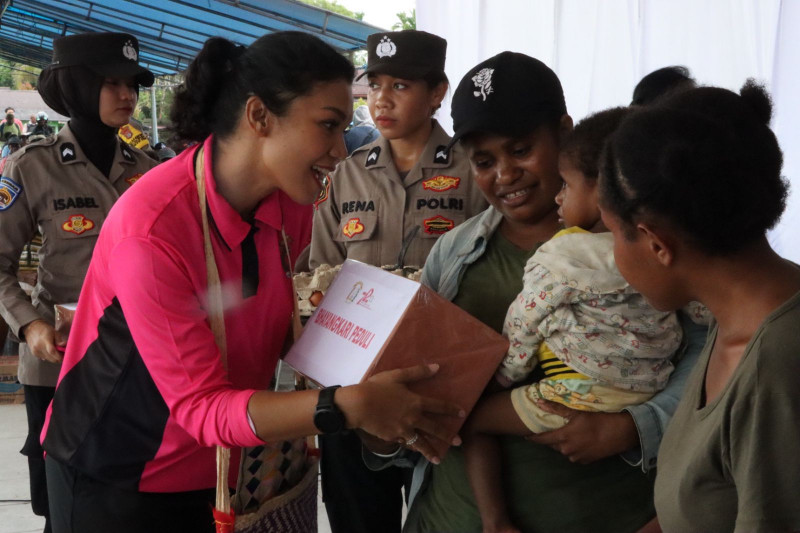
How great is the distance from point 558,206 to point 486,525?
0.66m

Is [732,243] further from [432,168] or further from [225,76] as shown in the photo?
[432,168]

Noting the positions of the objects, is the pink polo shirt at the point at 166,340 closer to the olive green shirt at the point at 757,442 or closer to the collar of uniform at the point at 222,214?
the collar of uniform at the point at 222,214

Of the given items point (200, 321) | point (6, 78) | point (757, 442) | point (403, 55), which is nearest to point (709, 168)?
point (757, 442)

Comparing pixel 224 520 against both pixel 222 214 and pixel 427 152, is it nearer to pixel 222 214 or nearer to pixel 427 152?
pixel 222 214

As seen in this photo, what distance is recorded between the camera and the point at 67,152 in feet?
8.73

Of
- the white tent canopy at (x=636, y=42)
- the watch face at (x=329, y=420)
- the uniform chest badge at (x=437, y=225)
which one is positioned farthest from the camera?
the white tent canopy at (x=636, y=42)

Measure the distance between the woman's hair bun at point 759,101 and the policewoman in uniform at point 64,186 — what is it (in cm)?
228

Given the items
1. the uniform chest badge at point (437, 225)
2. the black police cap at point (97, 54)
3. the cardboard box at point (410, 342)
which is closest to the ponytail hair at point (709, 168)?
the cardboard box at point (410, 342)

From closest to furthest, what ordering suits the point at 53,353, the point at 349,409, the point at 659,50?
the point at 349,409, the point at 53,353, the point at 659,50

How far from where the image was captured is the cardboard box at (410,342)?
1266mm

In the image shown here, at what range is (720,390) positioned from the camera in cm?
89

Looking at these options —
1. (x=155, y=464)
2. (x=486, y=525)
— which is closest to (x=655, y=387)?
(x=486, y=525)

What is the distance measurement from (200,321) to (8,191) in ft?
5.44

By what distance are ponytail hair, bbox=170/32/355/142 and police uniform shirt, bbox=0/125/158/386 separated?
1295 mm
